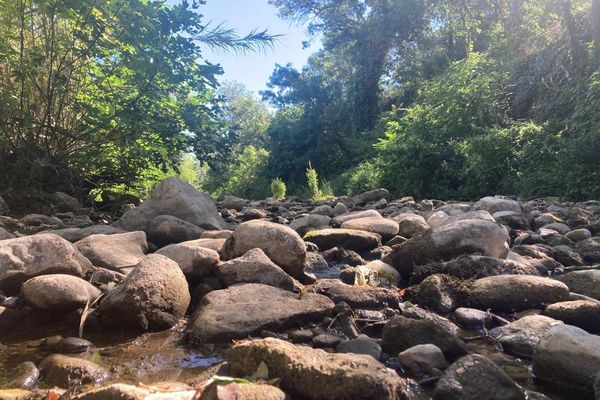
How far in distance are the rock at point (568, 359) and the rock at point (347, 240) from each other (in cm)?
240

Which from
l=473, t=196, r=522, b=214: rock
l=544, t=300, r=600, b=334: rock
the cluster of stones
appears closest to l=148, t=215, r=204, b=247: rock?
the cluster of stones

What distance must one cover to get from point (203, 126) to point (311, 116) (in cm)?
1691

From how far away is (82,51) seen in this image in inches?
198

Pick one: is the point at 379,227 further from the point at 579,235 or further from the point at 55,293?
the point at 55,293

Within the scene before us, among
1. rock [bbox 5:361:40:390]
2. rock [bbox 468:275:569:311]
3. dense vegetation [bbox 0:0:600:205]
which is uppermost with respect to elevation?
dense vegetation [bbox 0:0:600:205]

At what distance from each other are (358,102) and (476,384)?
834 inches

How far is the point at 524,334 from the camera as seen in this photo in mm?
2213

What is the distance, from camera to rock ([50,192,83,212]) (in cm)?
544

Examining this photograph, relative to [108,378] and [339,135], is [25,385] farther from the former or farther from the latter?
[339,135]

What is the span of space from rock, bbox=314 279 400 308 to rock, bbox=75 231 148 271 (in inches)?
53.3

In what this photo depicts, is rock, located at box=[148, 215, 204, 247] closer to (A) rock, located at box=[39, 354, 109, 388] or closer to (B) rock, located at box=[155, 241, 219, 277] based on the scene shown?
(B) rock, located at box=[155, 241, 219, 277]

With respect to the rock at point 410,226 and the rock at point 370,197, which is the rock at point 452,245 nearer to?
the rock at point 410,226

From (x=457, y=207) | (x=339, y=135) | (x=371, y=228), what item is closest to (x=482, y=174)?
(x=457, y=207)

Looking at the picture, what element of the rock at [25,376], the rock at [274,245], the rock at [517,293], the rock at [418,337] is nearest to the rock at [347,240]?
the rock at [274,245]
